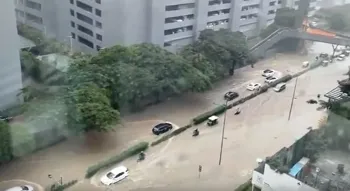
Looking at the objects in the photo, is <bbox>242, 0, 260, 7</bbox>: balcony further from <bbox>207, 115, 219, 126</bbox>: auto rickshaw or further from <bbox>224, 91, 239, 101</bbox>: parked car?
<bbox>207, 115, 219, 126</bbox>: auto rickshaw

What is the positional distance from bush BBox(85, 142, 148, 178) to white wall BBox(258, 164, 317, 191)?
2.84ft

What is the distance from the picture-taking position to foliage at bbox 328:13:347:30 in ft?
18.8

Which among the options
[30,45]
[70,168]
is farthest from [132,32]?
[70,168]

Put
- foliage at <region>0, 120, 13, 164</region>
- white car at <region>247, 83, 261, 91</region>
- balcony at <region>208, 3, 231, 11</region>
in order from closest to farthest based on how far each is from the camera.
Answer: foliage at <region>0, 120, 13, 164</region> < white car at <region>247, 83, 261, 91</region> < balcony at <region>208, 3, 231, 11</region>

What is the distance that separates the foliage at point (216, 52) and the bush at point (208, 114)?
36cm

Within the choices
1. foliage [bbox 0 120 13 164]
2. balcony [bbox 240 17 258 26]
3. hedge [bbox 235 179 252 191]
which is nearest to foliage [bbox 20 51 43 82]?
foliage [bbox 0 120 13 164]

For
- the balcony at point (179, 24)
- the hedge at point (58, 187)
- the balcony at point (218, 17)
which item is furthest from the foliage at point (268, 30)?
the hedge at point (58, 187)

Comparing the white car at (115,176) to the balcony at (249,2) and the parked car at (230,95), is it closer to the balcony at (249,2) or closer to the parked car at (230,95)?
the parked car at (230,95)

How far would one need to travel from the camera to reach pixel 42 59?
3.70m

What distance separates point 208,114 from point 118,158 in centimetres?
93

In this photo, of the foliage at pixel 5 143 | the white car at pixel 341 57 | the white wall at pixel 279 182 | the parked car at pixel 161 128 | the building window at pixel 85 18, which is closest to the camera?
the white wall at pixel 279 182

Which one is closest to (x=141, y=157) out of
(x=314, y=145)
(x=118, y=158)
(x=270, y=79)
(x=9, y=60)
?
(x=118, y=158)

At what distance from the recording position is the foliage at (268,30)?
5316 mm

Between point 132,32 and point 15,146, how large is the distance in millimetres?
1963
